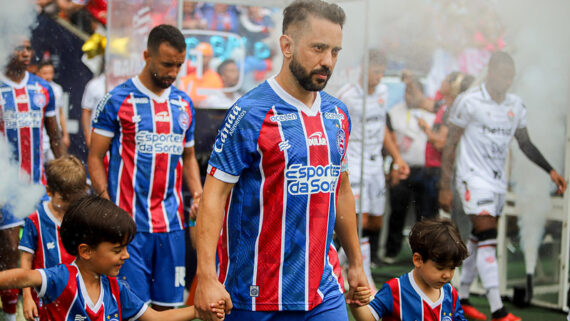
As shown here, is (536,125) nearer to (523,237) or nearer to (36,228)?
(523,237)

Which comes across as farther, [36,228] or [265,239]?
[36,228]

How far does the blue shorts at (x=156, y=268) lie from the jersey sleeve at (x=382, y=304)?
53.1 inches

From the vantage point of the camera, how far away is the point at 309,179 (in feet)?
9.48

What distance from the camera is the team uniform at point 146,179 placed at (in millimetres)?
4199

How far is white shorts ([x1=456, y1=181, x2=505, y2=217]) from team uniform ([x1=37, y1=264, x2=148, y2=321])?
148 inches

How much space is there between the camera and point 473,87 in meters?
6.50

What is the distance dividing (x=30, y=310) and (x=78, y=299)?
3.04 feet

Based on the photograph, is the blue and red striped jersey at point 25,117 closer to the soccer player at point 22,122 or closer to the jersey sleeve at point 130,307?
the soccer player at point 22,122

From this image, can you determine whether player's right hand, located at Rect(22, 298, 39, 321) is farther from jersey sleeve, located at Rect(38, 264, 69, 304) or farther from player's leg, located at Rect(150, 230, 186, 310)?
jersey sleeve, located at Rect(38, 264, 69, 304)

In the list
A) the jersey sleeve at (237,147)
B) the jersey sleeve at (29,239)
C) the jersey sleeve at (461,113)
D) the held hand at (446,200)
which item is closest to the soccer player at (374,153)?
the held hand at (446,200)

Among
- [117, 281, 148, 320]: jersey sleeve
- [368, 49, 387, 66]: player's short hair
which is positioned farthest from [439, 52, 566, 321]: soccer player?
[117, 281, 148, 320]: jersey sleeve

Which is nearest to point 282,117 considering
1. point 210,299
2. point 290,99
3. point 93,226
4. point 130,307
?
point 290,99

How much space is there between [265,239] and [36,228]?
153 cm

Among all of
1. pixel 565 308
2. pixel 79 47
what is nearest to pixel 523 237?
pixel 565 308
